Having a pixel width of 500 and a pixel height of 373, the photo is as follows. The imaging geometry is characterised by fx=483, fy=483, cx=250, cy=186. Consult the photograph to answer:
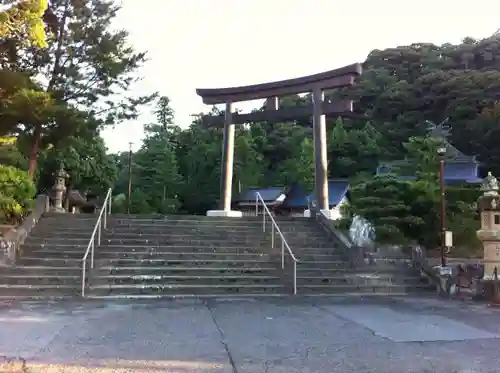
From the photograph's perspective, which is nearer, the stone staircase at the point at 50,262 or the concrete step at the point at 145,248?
the stone staircase at the point at 50,262

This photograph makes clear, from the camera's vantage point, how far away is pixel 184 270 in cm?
1010

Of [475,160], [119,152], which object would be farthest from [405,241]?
[119,152]

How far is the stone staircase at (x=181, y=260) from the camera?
938 centimetres

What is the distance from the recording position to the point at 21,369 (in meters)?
4.19

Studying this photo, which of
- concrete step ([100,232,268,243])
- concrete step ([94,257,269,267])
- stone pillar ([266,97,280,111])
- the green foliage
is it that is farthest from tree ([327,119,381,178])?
concrete step ([94,257,269,267])

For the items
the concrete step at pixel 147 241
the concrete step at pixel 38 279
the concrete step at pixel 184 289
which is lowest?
the concrete step at pixel 184 289

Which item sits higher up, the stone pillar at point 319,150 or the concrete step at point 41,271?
the stone pillar at point 319,150

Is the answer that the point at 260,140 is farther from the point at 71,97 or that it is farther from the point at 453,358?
the point at 453,358

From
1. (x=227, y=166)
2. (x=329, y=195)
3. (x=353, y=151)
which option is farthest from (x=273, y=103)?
(x=353, y=151)

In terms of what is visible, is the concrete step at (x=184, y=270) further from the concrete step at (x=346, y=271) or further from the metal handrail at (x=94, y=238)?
the concrete step at (x=346, y=271)

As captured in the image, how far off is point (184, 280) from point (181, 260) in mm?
926

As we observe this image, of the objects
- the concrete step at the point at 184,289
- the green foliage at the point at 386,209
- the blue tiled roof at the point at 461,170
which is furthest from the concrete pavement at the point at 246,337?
the blue tiled roof at the point at 461,170

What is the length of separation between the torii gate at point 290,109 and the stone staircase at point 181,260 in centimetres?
325

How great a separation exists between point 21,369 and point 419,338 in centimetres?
422
